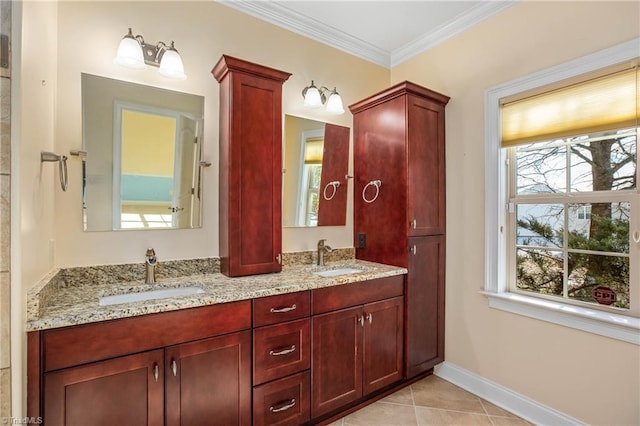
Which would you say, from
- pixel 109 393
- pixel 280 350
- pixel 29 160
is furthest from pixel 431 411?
pixel 29 160

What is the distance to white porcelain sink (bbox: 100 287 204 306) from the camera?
159 cm

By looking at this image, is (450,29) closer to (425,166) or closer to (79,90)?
(425,166)

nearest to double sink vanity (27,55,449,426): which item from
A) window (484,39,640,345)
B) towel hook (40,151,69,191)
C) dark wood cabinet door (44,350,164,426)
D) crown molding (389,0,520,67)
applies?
dark wood cabinet door (44,350,164,426)

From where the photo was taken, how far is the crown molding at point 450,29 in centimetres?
214

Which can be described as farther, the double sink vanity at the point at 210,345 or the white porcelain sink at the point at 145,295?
the white porcelain sink at the point at 145,295

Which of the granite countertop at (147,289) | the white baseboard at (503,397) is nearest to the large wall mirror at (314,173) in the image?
the granite countertop at (147,289)

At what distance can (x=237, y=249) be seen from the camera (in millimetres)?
1908

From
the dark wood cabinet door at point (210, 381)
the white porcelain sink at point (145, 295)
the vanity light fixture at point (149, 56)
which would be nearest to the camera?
the dark wood cabinet door at point (210, 381)

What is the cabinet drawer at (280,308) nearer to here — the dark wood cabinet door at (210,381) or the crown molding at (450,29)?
the dark wood cabinet door at (210,381)

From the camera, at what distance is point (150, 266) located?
5.76 feet

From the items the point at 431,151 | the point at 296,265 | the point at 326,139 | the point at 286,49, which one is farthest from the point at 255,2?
the point at 296,265

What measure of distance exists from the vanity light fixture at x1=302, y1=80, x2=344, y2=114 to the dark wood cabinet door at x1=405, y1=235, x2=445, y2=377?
3.87ft

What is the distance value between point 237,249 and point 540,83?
2.11 meters

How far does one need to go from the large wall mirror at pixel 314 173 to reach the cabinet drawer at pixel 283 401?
106 centimetres
